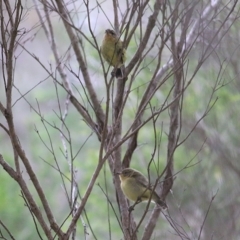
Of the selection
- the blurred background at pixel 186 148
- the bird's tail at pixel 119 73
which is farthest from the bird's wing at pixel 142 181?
the bird's tail at pixel 119 73

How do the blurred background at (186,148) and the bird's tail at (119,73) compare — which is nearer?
the bird's tail at (119,73)

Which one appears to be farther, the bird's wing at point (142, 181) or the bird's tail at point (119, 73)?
the bird's wing at point (142, 181)

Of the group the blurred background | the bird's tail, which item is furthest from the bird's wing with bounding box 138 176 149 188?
the bird's tail

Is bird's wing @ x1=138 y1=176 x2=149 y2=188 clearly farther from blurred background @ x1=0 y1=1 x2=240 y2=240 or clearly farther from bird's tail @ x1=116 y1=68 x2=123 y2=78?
bird's tail @ x1=116 y1=68 x2=123 y2=78

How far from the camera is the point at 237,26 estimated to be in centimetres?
308

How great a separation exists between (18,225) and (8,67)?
4085 mm

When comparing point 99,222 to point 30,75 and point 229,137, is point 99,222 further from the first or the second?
point 30,75

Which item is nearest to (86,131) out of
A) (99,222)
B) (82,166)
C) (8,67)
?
(82,166)

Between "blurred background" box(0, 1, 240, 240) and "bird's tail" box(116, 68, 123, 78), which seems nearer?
"bird's tail" box(116, 68, 123, 78)

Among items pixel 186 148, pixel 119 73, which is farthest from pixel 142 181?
pixel 186 148

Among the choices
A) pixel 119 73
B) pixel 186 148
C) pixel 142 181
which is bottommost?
pixel 142 181

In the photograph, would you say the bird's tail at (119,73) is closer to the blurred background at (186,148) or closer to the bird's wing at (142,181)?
the blurred background at (186,148)

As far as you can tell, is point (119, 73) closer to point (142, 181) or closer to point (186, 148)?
point (142, 181)

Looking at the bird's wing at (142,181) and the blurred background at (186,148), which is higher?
the blurred background at (186,148)
